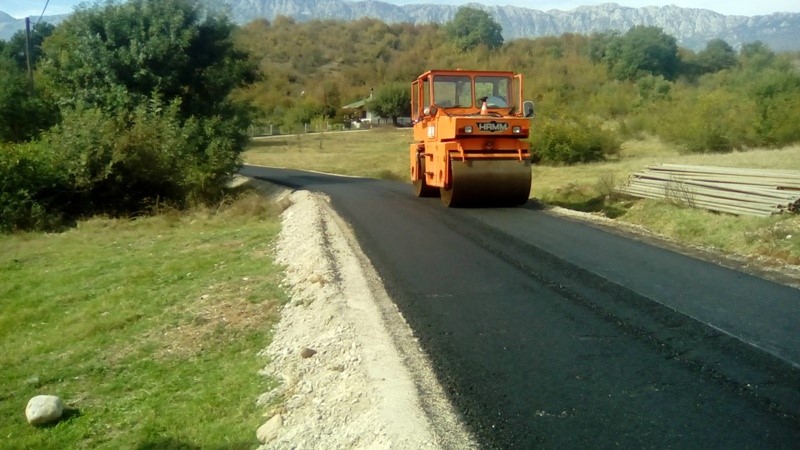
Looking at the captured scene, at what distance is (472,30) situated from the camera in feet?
426

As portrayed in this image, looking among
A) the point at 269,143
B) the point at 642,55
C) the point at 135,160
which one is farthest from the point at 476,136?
the point at 642,55

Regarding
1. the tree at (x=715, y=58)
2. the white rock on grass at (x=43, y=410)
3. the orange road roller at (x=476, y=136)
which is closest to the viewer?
the white rock on grass at (x=43, y=410)

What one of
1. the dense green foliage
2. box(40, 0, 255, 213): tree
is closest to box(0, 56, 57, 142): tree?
box(40, 0, 255, 213): tree

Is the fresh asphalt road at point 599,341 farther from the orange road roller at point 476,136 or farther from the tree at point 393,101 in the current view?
the tree at point 393,101

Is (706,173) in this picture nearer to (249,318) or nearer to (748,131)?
(249,318)

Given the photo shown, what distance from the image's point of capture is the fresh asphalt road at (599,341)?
5.22 meters

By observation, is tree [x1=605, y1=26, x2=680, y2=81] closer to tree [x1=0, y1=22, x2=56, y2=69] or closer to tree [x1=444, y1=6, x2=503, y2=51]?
tree [x1=444, y1=6, x2=503, y2=51]

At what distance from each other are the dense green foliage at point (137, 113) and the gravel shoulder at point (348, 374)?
14006 mm

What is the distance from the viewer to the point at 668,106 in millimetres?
46469

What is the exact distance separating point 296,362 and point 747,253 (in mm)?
7852

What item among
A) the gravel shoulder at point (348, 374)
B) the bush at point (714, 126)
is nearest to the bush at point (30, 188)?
the gravel shoulder at point (348, 374)

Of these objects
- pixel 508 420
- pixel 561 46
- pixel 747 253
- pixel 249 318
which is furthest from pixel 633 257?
pixel 561 46

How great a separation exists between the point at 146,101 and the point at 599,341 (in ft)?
72.5

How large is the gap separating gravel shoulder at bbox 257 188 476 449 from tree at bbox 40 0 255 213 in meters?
14.0
